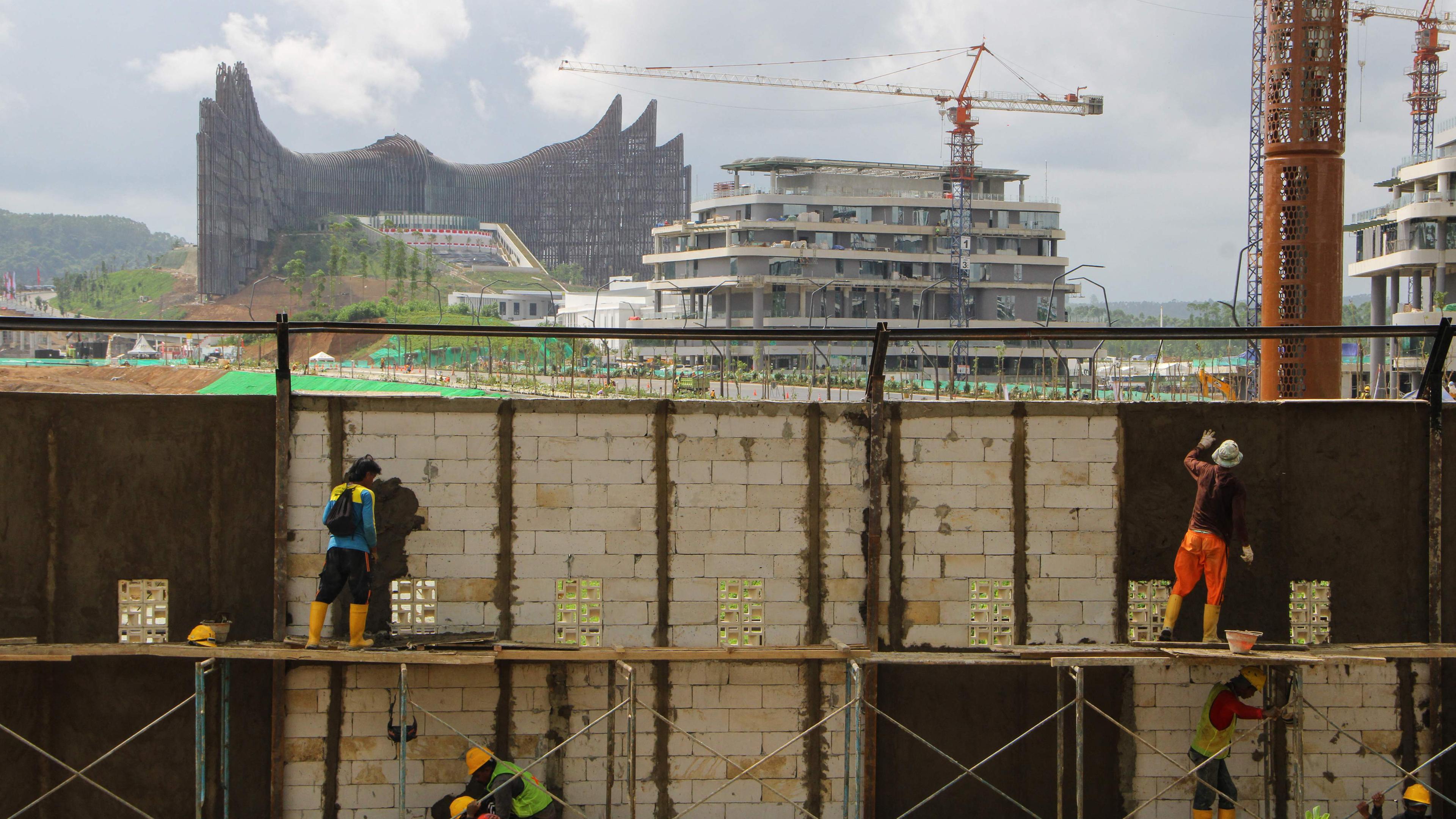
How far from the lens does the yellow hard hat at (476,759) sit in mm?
9695

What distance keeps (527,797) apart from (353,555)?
2644 mm

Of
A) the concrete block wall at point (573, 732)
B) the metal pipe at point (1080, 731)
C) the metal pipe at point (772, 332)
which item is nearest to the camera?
the metal pipe at point (1080, 731)

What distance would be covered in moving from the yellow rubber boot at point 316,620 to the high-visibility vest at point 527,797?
6.38ft

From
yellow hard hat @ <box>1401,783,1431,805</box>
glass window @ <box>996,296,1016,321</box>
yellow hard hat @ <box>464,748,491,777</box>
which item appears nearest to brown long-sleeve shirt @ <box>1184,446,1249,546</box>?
yellow hard hat @ <box>1401,783,1431,805</box>

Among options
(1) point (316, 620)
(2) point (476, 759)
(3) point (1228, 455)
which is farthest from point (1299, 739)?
(1) point (316, 620)

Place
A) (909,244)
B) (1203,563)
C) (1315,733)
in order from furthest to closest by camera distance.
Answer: (909,244), (1315,733), (1203,563)

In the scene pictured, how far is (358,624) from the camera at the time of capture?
31.4 feet

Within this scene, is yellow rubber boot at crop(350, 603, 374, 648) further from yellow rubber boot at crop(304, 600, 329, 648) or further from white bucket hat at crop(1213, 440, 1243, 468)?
white bucket hat at crop(1213, 440, 1243, 468)

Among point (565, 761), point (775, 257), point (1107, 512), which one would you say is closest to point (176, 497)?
point (565, 761)

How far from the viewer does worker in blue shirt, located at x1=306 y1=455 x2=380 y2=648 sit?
9430mm

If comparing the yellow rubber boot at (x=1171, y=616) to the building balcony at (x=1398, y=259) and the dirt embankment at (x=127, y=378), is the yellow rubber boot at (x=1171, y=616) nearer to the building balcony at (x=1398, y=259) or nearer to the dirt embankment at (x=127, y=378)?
the dirt embankment at (x=127, y=378)

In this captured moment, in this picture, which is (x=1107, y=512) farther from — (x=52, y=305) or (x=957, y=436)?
(x=52, y=305)

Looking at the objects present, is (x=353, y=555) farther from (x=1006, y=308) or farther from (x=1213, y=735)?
(x=1006, y=308)

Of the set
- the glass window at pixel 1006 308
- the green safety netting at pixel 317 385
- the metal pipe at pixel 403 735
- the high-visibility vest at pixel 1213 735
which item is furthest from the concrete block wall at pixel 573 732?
the glass window at pixel 1006 308
